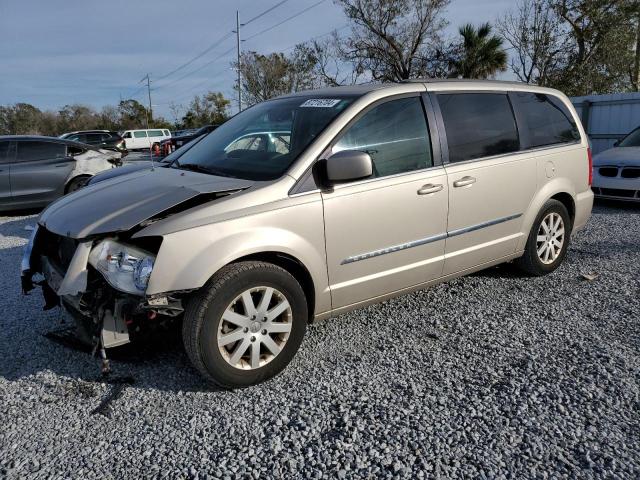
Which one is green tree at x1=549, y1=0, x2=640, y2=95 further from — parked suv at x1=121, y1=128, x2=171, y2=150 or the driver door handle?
parked suv at x1=121, y1=128, x2=171, y2=150

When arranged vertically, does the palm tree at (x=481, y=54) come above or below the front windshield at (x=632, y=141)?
above

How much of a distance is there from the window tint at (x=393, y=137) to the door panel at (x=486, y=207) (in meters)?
0.31

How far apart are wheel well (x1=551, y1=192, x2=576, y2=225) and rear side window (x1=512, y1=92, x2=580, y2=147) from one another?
1.64 feet

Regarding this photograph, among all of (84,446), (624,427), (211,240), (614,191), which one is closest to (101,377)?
(84,446)

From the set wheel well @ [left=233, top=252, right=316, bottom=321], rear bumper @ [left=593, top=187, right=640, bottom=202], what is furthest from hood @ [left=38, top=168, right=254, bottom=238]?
rear bumper @ [left=593, top=187, right=640, bottom=202]

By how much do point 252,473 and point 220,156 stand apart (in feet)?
7.40

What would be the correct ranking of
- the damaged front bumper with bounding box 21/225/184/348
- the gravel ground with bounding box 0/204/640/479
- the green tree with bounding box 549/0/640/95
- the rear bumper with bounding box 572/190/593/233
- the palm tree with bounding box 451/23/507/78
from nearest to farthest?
the gravel ground with bounding box 0/204/640/479 → the damaged front bumper with bounding box 21/225/184/348 → the rear bumper with bounding box 572/190/593/233 → the green tree with bounding box 549/0/640/95 → the palm tree with bounding box 451/23/507/78

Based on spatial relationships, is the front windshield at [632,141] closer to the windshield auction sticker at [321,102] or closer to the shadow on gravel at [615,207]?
the shadow on gravel at [615,207]

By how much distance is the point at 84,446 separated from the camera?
2.51 meters

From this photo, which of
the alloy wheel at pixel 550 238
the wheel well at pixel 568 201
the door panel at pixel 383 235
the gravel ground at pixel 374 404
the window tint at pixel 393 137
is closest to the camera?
the gravel ground at pixel 374 404

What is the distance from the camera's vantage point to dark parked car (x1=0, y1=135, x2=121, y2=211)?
8.78 m

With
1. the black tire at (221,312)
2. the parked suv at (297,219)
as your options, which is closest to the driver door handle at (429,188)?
the parked suv at (297,219)

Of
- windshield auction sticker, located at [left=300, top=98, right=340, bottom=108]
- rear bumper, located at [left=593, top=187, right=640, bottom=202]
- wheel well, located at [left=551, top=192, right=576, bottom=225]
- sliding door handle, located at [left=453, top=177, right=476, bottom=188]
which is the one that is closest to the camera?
windshield auction sticker, located at [left=300, top=98, right=340, bottom=108]

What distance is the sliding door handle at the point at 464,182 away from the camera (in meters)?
3.76
